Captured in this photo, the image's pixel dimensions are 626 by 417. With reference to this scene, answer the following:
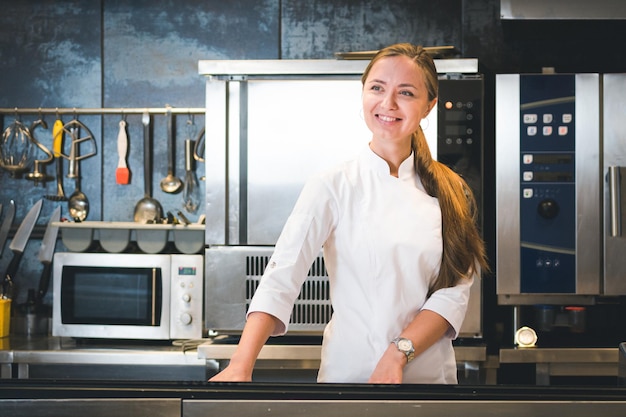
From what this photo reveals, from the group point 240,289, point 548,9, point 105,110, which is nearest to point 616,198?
point 548,9

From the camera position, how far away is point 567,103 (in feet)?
9.21

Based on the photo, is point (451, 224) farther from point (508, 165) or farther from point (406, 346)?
point (508, 165)

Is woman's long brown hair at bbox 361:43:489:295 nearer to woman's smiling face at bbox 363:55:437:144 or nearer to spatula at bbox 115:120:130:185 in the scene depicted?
woman's smiling face at bbox 363:55:437:144

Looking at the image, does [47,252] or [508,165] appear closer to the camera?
[508,165]

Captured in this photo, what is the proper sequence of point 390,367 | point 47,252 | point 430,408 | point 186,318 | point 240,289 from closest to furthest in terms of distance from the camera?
point 430,408 → point 390,367 → point 240,289 → point 186,318 → point 47,252

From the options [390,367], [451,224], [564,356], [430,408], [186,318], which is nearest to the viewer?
[430,408]

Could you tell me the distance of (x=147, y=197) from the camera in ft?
11.1

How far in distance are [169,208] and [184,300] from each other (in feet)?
1.99

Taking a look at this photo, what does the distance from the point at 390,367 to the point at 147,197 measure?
2096 millimetres

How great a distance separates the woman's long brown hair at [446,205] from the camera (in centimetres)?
157

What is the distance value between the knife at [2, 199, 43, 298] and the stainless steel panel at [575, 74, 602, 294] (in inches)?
84.8

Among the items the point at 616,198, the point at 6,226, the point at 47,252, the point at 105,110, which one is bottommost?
the point at 47,252

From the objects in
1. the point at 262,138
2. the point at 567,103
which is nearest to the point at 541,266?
the point at 567,103

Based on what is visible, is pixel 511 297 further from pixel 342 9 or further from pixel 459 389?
pixel 459 389
